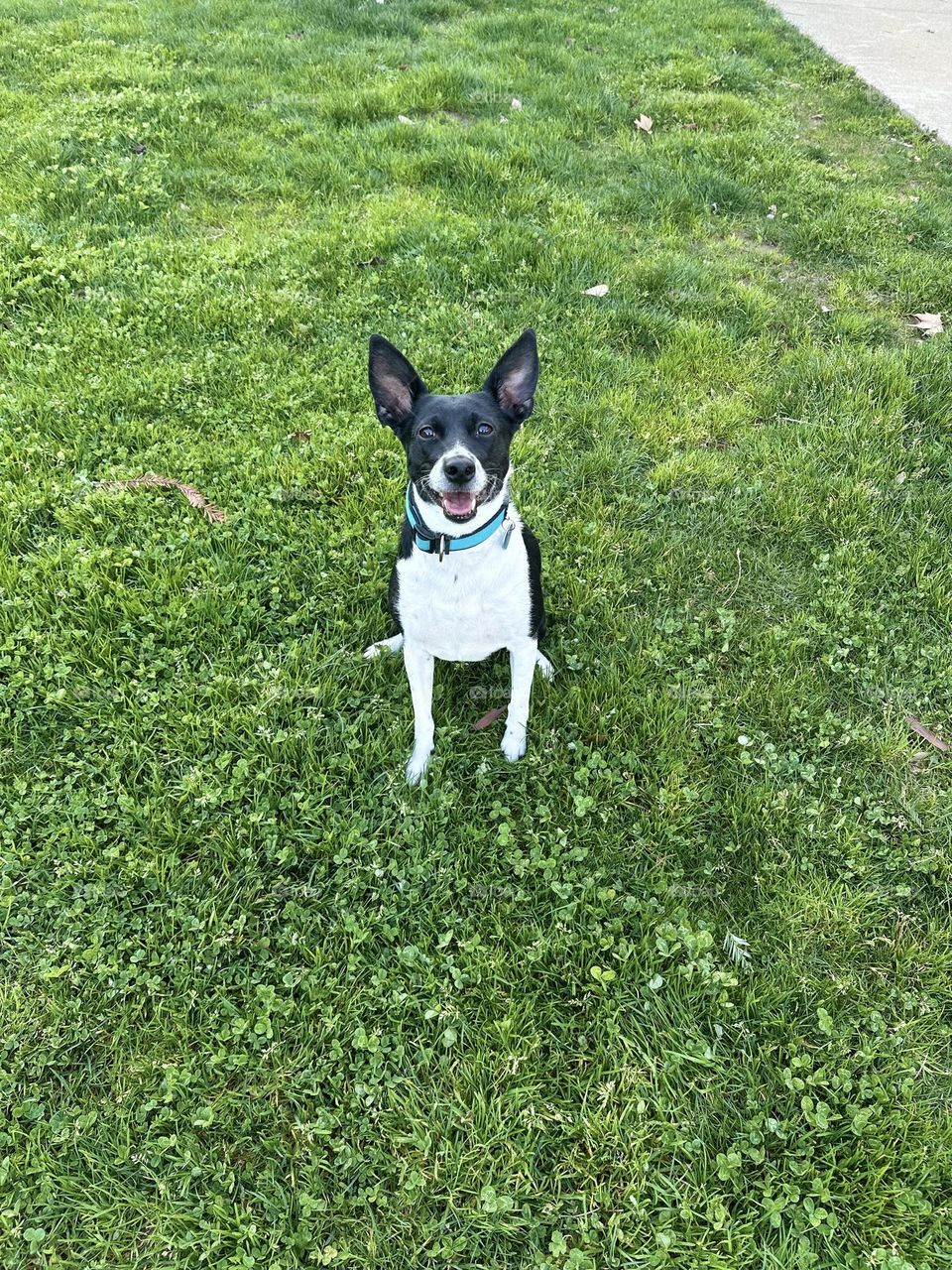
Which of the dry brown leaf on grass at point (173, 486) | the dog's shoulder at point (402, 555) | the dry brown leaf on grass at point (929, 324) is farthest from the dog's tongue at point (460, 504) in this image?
the dry brown leaf on grass at point (929, 324)

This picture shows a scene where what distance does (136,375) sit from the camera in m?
4.57

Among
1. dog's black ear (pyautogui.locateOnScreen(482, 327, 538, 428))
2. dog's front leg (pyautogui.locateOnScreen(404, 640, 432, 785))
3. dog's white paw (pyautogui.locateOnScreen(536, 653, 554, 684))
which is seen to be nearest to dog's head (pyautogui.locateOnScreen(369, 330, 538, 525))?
dog's black ear (pyautogui.locateOnScreen(482, 327, 538, 428))

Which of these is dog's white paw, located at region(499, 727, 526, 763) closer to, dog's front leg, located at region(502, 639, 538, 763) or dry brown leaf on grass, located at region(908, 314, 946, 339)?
dog's front leg, located at region(502, 639, 538, 763)

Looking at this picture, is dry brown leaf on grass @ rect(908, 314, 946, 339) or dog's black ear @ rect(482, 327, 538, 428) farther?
dry brown leaf on grass @ rect(908, 314, 946, 339)

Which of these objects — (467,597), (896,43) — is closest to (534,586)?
(467,597)

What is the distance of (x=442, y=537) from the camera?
2641 mm

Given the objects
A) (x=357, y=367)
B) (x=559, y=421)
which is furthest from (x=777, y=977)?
(x=357, y=367)

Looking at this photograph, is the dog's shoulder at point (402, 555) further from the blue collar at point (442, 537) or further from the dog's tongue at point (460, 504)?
the dog's tongue at point (460, 504)

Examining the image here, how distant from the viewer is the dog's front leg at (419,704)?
9.72 feet

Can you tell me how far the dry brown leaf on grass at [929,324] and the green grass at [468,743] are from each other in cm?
25

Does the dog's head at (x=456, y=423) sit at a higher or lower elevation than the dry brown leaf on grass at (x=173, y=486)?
higher

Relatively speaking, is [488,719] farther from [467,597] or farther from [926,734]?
[926,734]

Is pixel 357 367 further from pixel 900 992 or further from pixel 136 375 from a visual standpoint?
pixel 900 992

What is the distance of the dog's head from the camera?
8.43 feet
